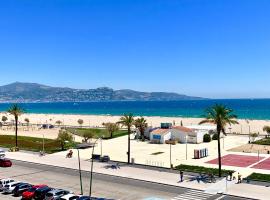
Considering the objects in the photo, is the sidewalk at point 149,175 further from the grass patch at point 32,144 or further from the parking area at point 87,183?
the grass patch at point 32,144

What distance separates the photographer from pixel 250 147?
253 feet

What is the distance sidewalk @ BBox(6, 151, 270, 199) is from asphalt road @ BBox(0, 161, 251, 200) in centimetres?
160

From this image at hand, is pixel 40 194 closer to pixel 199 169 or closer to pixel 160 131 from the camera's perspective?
pixel 199 169

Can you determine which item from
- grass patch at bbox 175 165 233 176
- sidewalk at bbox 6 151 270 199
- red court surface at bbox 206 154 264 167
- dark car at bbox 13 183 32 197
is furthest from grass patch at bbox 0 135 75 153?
red court surface at bbox 206 154 264 167

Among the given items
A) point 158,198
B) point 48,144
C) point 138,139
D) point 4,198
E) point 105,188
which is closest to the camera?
point 158,198

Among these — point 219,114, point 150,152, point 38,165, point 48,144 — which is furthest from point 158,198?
point 48,144

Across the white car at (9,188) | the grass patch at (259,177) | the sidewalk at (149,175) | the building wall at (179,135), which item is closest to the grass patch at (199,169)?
the grass patch at (259,177)

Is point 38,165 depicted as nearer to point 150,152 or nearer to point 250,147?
point 150,152

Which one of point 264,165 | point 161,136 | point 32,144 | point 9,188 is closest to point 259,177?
point 264,165

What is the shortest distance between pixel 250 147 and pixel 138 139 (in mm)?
27194

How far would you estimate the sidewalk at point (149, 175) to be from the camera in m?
43.2

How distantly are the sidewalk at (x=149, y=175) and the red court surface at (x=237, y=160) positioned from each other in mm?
12388

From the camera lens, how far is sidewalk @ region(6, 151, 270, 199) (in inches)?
1703

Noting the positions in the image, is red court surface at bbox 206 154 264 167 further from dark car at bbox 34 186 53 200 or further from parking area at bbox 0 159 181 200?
dark car at bbox 34 186 53 200
